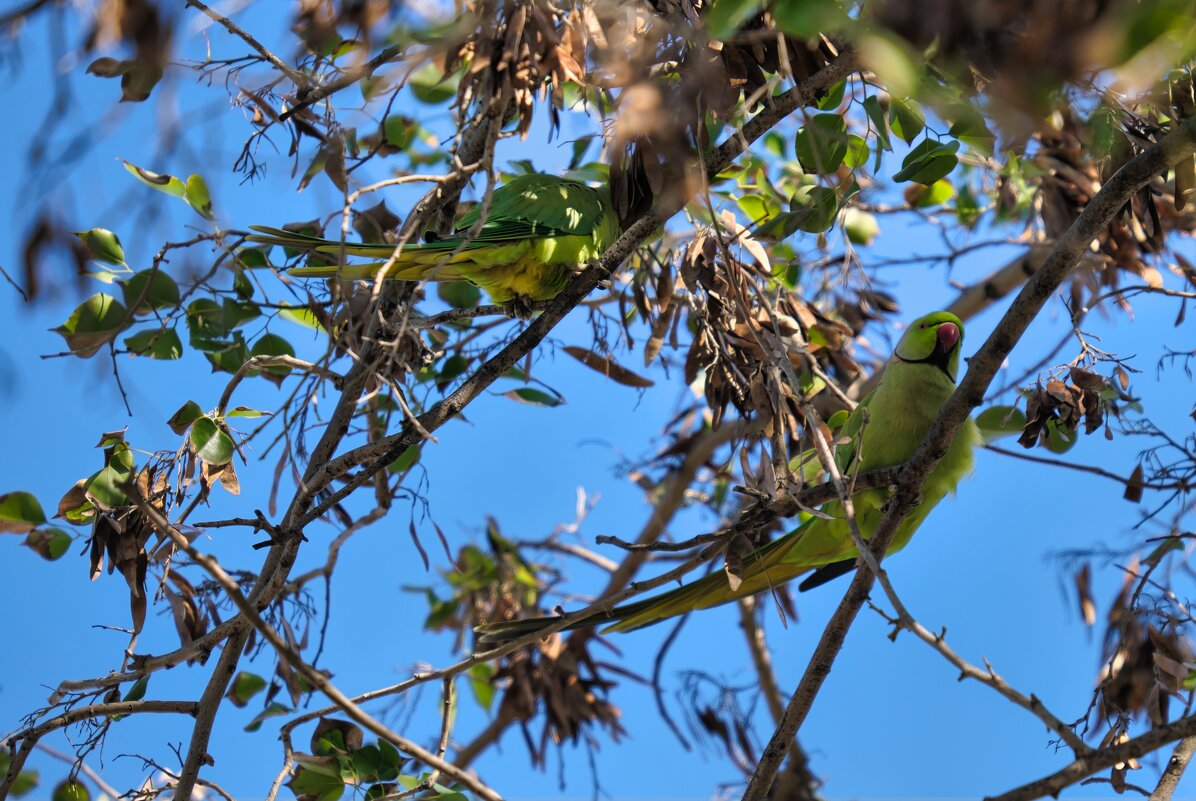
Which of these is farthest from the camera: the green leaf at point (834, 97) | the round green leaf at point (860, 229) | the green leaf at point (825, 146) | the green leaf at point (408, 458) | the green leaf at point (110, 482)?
the round green leaf at point (860, 229)

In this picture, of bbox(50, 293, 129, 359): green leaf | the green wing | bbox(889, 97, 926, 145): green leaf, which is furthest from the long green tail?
bbox(889, 97, 926, 145): green leaf

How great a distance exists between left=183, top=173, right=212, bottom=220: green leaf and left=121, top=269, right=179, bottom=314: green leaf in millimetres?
179

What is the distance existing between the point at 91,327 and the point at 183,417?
382 millimetres

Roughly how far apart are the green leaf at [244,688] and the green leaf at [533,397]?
3.54 feet

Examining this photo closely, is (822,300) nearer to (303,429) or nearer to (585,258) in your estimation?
(585,258)

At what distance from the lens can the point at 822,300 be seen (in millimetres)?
3488

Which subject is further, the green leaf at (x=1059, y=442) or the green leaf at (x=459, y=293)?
the green leaf at (x=459, y=293)

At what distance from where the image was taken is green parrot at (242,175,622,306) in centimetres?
220

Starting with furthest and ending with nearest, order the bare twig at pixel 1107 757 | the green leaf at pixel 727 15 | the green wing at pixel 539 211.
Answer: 1. the green wing at pixel 539 211
2. the bare twig at pixel 1107 757
3. the green leaf at pixel 727 15

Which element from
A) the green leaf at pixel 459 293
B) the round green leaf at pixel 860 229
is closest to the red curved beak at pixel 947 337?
the round green leaf at pixel 860 229

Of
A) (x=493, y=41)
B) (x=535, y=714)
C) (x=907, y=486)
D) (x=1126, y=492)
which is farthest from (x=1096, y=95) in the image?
(x=535, y=714)

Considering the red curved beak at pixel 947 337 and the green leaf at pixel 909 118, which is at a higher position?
the green leaf at pixel 909 118

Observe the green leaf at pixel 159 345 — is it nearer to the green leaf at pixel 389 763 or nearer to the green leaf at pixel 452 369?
the green leaf at pixel 452 369

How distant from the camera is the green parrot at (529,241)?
7.22 feet
